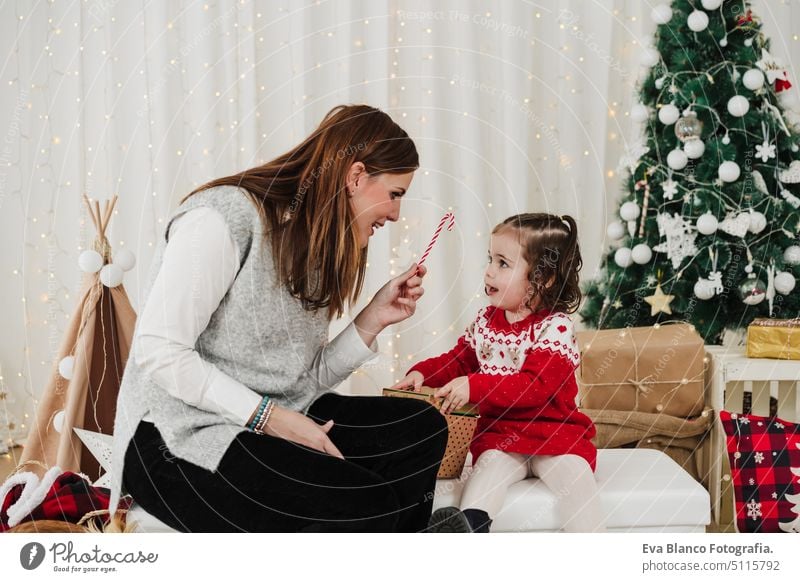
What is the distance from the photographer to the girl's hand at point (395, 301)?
60.2 inches

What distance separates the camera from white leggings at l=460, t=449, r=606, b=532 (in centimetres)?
142

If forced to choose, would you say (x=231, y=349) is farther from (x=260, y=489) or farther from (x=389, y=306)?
(x=389, y=306)

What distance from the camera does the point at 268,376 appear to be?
136cm

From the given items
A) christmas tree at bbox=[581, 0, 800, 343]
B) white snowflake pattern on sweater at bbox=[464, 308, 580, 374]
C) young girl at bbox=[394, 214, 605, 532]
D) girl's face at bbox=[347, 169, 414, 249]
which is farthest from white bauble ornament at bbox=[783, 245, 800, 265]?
girl's face at bbox=[347, 169, 414, 249]

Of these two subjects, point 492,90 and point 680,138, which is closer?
point 680,138

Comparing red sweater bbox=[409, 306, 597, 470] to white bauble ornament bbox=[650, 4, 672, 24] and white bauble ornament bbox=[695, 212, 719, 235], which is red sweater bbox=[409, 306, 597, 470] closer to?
white bauble ornament bbox=[695, 212, 719, 235]

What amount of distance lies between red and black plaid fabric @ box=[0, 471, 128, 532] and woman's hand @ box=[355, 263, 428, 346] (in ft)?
1.80

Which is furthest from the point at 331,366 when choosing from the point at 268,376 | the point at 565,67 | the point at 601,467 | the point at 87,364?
the point at 565,67

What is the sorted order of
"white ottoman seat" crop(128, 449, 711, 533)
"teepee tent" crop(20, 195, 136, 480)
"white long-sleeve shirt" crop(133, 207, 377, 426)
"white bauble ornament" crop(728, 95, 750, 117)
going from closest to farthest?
"white long-sleeve shirt" crop(133, 207, 377, 426), "white ottoman seat" crop(128, 449, 711, 533), "teepee tent" crop(20, 195, 136, 480), "white bauble ornament" crop(728, 95, 750, 117)

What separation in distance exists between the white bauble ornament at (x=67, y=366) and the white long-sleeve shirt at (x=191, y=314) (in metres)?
0.84

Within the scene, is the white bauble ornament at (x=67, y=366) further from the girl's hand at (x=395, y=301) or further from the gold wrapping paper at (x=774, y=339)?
the gold wrapping paper at (x=774, y=339)

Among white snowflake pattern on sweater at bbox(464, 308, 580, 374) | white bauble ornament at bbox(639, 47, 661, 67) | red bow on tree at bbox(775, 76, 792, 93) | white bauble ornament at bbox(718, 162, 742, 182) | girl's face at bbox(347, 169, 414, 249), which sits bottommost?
white snowflake pattern on sweater at bbox(464, 308, 580, 374)
